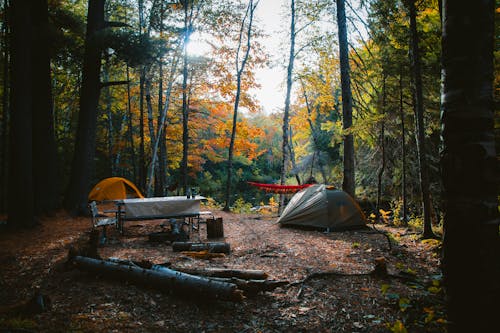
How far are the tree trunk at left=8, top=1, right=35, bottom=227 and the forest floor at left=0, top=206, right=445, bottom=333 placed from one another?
0.84 metres

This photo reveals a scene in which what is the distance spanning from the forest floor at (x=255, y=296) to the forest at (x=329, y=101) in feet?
2.32

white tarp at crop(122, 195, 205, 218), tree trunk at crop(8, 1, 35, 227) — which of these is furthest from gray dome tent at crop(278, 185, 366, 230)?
tree trunk at crop(8, 1, 35, 227)

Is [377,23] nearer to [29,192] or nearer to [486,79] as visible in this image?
[486,79]

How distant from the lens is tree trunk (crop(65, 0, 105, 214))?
892 cm

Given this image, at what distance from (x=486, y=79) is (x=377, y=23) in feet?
22.5

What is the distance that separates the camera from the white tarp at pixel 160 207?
632cm

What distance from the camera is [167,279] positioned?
3.26 metres

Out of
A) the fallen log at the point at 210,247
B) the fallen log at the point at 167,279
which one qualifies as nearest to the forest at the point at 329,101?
the fallen log at the point at 167,279

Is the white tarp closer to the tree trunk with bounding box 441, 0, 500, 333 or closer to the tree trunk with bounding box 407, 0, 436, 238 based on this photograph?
the tree trunk with bounding box 407, 0, 436, 238

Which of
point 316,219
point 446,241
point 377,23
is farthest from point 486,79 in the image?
point 377,23

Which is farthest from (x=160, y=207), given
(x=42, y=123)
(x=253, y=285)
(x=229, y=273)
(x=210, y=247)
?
(x=42, y=123)

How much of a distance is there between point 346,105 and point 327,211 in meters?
3.14

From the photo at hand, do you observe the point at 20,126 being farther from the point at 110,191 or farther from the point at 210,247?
the point at 110,191

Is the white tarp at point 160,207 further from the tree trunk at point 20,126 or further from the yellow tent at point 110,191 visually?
the yellow tent at point 110,191
